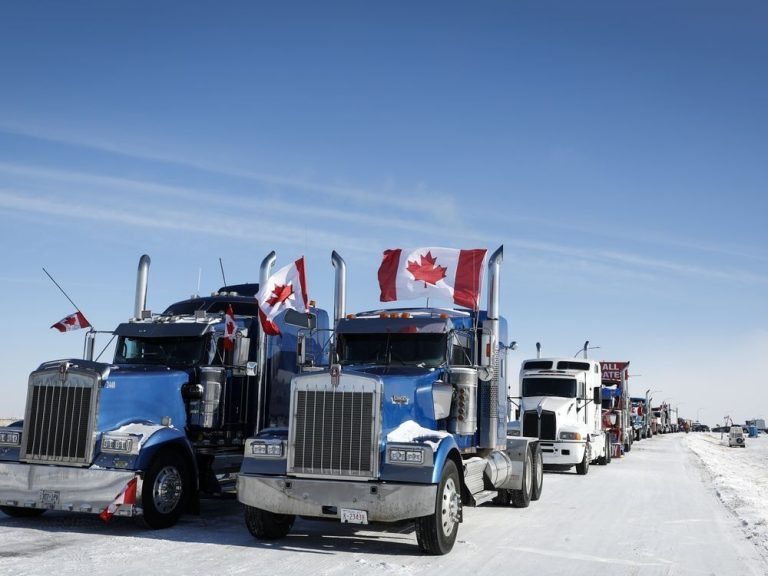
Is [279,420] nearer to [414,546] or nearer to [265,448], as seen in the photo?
[265,448]

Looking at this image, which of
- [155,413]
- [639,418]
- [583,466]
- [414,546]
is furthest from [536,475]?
[639,418]

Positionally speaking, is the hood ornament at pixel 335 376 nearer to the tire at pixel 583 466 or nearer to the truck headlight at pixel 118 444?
the truck headlight at pixel 118 444

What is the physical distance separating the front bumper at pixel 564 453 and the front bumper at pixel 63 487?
51.8 feet

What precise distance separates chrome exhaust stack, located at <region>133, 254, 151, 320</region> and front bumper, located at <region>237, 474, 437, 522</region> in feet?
18.8

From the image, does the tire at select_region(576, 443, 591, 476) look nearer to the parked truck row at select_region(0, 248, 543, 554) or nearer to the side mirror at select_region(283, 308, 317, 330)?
the parked truck row at select_region(0, 248, 543, 554)

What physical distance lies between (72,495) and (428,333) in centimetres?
524

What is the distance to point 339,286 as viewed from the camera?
12844 mm

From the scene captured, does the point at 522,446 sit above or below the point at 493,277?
below

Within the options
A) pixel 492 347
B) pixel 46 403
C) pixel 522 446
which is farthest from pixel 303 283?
pixel 522 446

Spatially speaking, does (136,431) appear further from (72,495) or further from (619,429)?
(619,429)

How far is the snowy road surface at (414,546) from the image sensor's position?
844 centimetres

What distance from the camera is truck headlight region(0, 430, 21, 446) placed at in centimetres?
1077

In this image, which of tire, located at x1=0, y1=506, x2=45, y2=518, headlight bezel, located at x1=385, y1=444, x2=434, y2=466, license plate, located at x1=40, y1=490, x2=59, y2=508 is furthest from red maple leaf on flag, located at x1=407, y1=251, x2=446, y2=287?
tire, located at x1=0, y1=506, x2=45, y2=518

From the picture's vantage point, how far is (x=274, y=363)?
1317 centimetres
